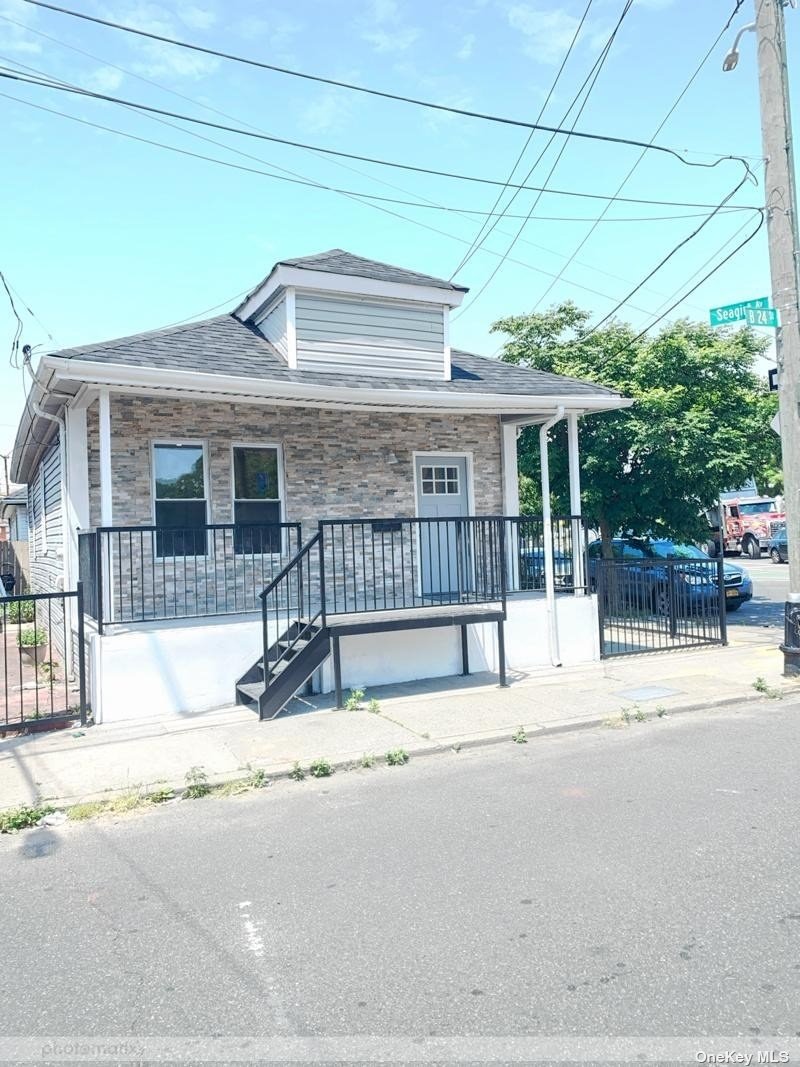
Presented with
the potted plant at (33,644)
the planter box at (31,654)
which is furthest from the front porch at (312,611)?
the planter box at (31,654)

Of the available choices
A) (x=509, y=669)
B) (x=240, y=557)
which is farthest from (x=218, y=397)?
(x=509, y=669)

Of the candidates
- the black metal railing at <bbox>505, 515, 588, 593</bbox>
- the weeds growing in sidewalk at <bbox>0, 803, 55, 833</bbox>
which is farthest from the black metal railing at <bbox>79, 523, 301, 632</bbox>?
the black metal railing at <bbox>505, 515, 588, 593</bbox>

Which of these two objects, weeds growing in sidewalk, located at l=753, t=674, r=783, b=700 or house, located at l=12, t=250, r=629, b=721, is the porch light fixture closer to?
house, located at l=12, t=250, r=629, b=721

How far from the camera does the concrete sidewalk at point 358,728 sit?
651 centimetres

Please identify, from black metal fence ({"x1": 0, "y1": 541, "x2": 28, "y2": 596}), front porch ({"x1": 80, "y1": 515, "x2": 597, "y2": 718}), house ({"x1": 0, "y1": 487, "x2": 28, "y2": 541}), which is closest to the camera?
front porch ({"x1": 80, "y1": 515, "x2": 597, "y2": 718})

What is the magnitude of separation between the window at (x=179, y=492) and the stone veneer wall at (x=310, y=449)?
12cm

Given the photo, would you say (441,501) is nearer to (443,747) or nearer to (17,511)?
(443,747)

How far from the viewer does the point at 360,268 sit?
1125 centimetres

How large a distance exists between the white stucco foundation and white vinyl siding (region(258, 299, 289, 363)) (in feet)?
12.5

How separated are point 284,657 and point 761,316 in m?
6.88

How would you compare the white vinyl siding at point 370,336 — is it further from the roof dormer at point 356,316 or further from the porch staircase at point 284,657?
the porch staircase at point 284,657

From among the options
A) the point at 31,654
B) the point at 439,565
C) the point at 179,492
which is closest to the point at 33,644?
the point at 31,654

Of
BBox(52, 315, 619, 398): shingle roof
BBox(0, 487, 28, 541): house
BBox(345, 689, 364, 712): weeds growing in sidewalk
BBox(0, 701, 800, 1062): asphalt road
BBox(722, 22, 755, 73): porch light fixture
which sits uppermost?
BBox(722, 22, 755, 73): porch light fixture

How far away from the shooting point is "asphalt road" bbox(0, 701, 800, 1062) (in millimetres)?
3066
